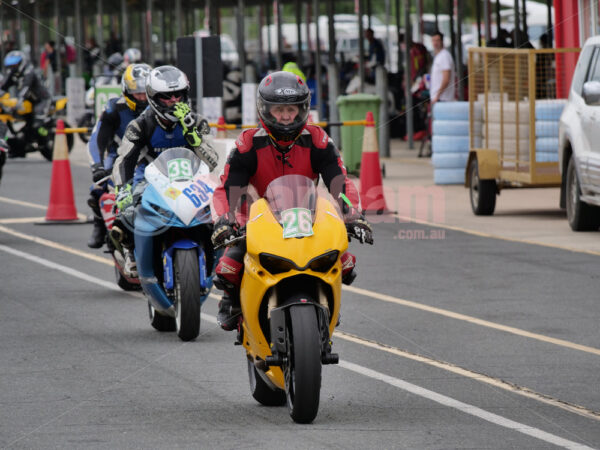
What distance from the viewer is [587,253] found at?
46.3 ft

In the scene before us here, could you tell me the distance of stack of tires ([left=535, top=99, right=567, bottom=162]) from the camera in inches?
677

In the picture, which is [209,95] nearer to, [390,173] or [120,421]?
[390,173]

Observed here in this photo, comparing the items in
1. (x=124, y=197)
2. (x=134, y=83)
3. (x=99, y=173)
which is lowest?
(x=124, y=197)

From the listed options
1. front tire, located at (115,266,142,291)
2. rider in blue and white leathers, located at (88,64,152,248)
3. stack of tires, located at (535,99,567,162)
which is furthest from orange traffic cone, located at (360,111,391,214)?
front tire, located at (115,266,142,291)

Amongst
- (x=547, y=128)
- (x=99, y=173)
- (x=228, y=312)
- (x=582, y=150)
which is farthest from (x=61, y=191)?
(x=228, y=312)

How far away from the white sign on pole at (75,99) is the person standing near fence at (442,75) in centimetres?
1008

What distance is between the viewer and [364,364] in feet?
28.9

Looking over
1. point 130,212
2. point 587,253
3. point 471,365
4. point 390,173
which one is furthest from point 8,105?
point 471,365

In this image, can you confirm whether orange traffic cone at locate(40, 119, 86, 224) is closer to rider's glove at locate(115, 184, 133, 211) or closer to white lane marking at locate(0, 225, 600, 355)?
white lane marking at locate(0, 225, 600, 355)

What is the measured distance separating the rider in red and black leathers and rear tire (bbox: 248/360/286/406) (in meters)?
0.30

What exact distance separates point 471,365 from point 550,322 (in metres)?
1.73

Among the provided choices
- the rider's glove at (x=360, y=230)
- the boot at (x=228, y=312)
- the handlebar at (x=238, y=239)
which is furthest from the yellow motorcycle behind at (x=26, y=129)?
the rider's glove at (x=360, y=230)

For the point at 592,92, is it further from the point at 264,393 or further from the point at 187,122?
the point at 264,393

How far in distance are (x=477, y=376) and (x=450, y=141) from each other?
44.8 ft
